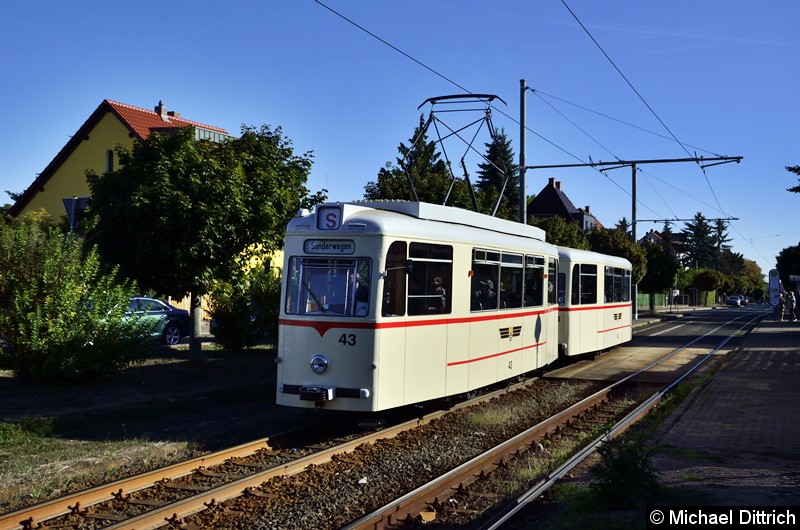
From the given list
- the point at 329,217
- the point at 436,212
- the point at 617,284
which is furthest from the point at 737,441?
the point at 617,284

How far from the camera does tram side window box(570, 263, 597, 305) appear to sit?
19000 millimetres

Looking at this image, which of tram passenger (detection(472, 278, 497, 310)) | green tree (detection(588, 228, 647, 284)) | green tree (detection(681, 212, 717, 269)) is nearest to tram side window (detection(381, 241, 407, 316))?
tram passenger (detection(472, 278, 497, 310))

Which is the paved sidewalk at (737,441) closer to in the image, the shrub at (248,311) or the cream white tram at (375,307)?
the cream white tram at (375,307)

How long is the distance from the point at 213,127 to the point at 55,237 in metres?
29.0

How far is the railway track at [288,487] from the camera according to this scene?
690 cm

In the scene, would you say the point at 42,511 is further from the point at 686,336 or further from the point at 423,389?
the point at 686,336

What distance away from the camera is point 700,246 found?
135 meters

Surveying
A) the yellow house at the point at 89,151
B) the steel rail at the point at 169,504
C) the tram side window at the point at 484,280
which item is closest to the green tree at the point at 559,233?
the yellow house at the point at 89,151

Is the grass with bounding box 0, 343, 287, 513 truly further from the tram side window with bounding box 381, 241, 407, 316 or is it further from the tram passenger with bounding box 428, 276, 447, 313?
the tram passenger with bounding box 428, 276, 447, 313

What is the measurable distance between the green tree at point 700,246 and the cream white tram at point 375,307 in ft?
425

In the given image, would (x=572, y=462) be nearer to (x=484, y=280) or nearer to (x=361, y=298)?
(x=361, y=298)

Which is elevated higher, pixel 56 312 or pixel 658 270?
pixel 658 270

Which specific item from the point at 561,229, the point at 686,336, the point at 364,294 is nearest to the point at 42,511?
the point at 364,294

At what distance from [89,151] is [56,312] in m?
29.0
